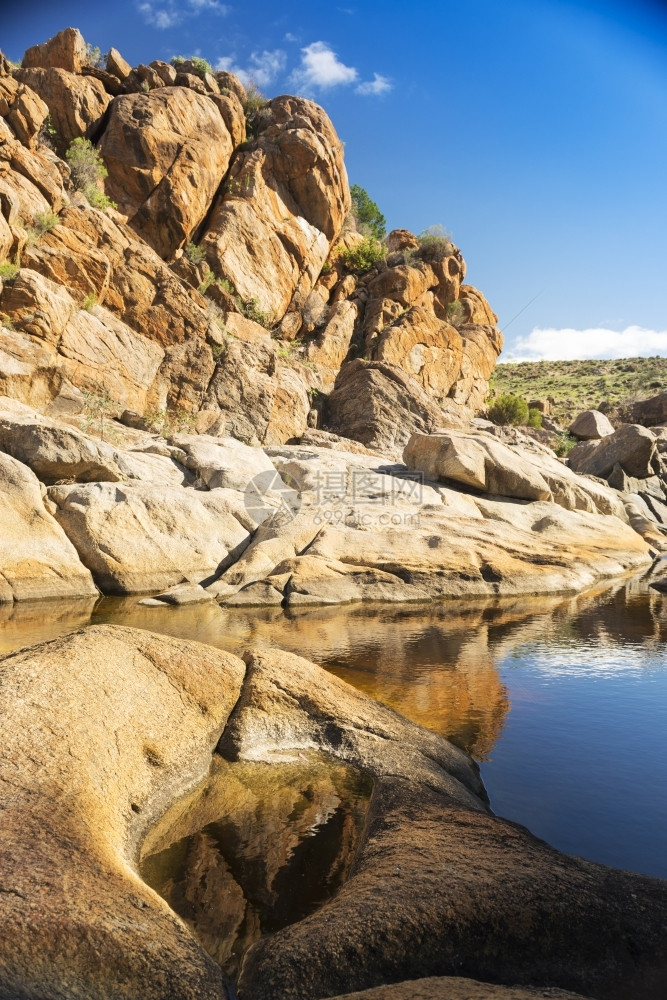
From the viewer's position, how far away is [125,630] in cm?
752

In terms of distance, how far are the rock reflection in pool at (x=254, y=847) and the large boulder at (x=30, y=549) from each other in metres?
10.3

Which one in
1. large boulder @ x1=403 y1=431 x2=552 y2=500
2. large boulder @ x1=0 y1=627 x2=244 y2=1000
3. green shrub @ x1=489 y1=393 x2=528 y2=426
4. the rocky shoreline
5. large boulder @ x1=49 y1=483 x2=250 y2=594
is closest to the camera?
large boulder @ x1=0 y1=627 x2=244 y2=1000

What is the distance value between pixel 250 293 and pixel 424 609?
28.5m

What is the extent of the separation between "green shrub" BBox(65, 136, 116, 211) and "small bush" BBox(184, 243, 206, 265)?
14.5 ft

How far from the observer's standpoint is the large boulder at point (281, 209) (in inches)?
1547

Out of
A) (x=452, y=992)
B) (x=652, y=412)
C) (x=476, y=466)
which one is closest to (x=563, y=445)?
(x=652, y=412)

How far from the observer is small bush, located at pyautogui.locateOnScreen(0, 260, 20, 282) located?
2621cm

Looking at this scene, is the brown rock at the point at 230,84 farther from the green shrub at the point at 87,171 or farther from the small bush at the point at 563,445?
the small bush at the point at 563,445

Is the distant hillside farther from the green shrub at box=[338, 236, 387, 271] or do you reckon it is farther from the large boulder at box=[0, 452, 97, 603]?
the large boulder at box=[0, 452, 97, 603]

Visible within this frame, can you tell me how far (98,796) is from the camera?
515 cm

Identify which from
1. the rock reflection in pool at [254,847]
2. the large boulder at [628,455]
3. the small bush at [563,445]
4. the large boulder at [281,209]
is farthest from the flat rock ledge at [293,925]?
the small bush at [563,445]

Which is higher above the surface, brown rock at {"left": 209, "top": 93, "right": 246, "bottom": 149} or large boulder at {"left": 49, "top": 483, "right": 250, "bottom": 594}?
brown rock at {"left": 209, "top": 93, "right": 246, "bottom": 149}

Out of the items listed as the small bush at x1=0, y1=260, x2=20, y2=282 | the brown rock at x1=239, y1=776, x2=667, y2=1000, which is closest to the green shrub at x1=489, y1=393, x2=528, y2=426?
the small bush at x1=0, y1=260, x2=20, y2=282

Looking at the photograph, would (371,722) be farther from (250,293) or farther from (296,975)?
(250,293)
